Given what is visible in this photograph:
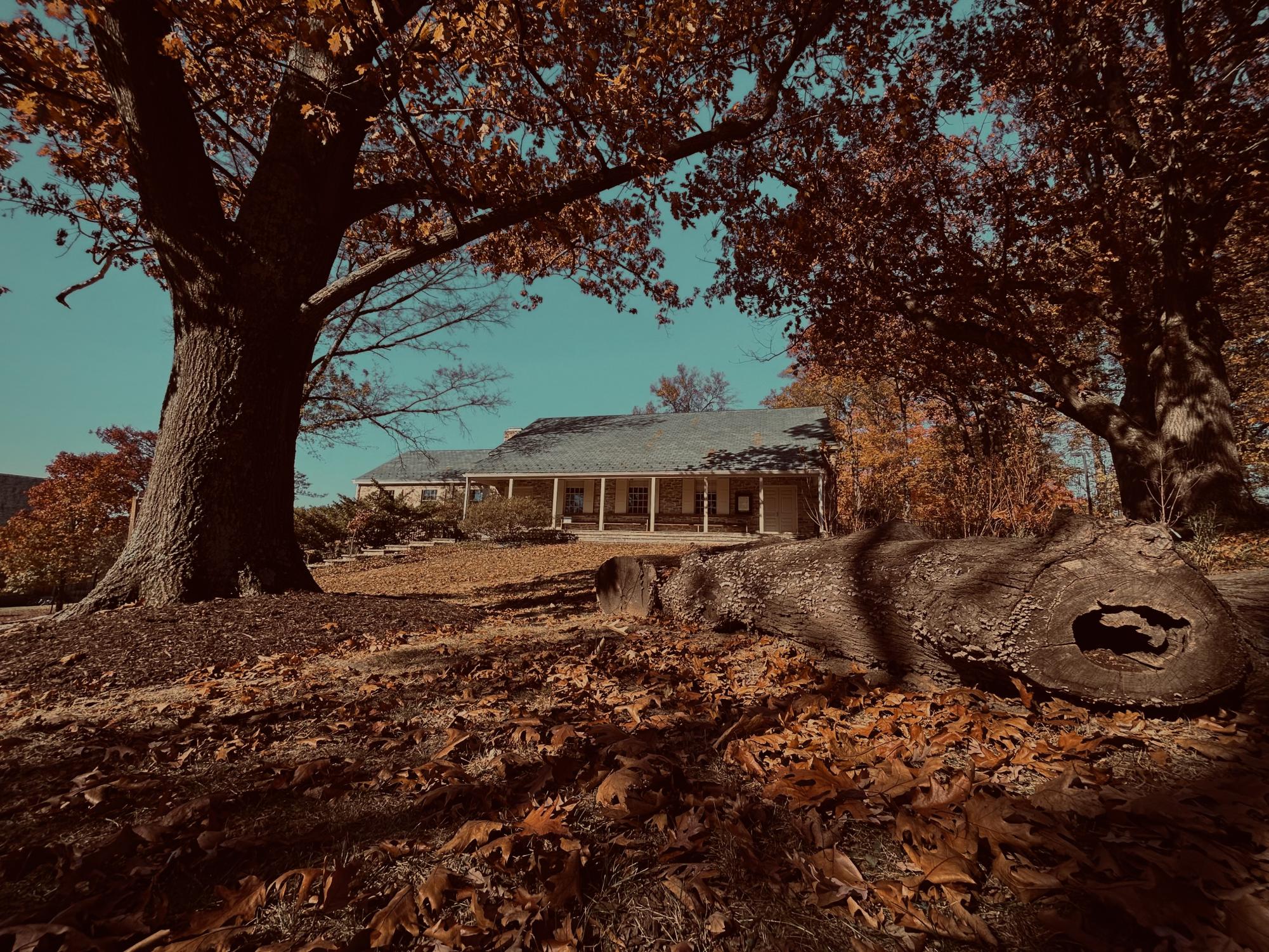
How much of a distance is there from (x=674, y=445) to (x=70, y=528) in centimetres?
2052

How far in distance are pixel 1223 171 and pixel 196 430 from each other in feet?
45.1

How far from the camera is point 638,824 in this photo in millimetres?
1822

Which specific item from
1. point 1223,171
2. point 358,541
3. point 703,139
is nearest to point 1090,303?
point 1223,171

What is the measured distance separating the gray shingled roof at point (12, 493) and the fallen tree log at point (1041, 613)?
39.6 meters

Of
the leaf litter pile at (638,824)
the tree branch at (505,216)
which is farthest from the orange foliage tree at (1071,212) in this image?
the leaf litter pile at (638,824)

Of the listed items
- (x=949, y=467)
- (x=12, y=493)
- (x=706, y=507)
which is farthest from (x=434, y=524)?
(x=12, y=493)

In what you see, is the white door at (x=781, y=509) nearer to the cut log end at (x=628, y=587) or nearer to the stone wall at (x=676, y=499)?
the stone wall at (x=676, y=499)

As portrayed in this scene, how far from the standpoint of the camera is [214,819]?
6.23 ft

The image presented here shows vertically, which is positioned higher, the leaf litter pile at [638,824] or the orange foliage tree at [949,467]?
the orange foliage tree at [949,467]

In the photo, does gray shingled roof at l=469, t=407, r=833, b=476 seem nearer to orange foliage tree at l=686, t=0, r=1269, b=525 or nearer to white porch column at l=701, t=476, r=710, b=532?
white porch column at l=701, t=476, r=710, b=532

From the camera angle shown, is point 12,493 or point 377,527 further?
point 12,493

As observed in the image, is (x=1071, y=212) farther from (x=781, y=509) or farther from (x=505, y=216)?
(x=781, y=509)

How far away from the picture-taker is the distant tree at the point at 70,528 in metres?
14.7

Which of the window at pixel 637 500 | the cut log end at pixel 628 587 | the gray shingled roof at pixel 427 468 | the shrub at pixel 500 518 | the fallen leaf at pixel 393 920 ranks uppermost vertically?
the gray shingled roof at pixel 427 468
